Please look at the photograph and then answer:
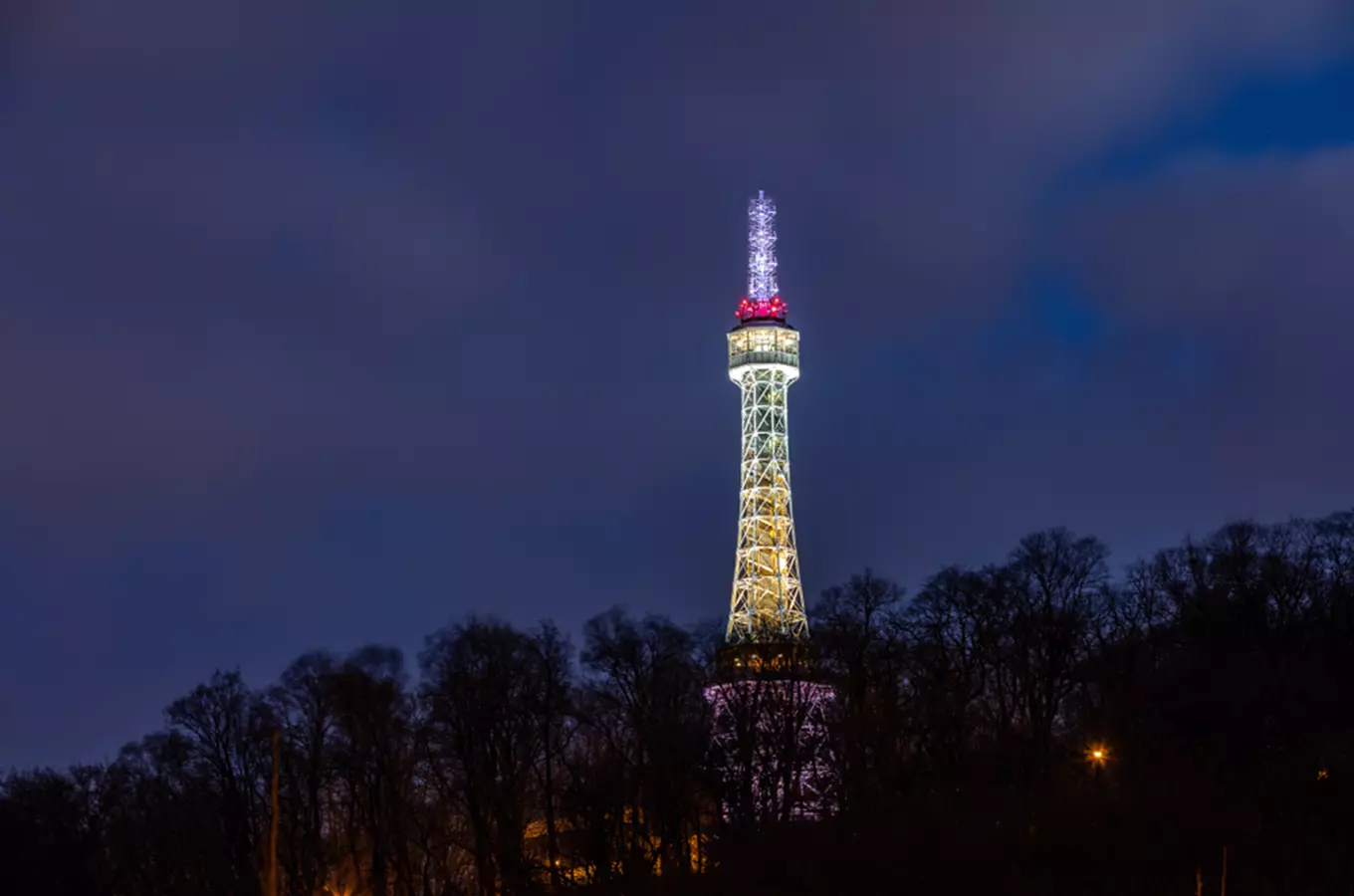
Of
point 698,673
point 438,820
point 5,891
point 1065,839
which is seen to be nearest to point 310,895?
point 438,820

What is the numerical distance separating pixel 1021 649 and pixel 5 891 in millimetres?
38498

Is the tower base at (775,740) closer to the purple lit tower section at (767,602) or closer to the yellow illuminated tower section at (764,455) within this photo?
the purple lit tower section at (767,602)

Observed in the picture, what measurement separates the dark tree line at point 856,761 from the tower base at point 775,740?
75 centimetres

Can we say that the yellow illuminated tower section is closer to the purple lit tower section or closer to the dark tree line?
the purple lit tower section

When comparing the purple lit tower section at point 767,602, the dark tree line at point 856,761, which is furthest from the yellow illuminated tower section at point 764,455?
the dark tree line at point 856,761

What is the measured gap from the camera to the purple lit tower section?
63.7m

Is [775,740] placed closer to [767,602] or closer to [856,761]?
[856,761]

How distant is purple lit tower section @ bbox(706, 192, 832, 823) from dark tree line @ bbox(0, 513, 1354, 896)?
4.51 ft

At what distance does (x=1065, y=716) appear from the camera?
227ft

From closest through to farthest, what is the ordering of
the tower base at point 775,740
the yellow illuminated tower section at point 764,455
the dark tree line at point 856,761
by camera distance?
the dark tree line at point 856,761, the tower base at point 775,740, the yellow illuminated tower section at point 764,455

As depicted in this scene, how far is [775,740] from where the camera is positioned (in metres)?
63.4

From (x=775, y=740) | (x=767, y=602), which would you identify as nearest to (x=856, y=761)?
(x=775, y=740)

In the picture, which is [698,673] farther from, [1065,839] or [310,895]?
[1065,839]

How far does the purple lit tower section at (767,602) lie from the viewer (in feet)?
209
